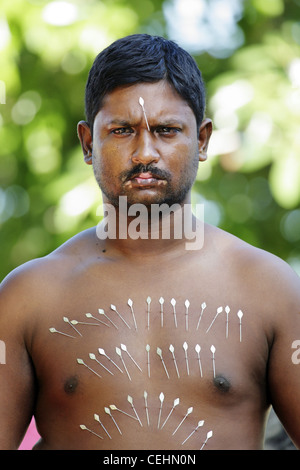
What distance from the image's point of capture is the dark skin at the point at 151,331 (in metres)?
2.15

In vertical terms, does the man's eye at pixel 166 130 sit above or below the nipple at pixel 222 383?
above

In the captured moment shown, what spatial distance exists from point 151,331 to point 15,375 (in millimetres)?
347

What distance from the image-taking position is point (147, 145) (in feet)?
7.09

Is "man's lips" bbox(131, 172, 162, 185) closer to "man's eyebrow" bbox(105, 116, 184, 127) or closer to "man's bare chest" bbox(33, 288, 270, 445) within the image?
"man's eyebrow" bbox(105, 116, 184, 127)

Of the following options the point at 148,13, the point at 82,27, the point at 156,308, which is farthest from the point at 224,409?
the point at 148,13

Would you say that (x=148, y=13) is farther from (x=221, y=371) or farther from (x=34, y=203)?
(x=221, y=371)

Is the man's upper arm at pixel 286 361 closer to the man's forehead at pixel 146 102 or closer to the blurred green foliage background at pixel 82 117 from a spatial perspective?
the man's forehead at pixel 146 102

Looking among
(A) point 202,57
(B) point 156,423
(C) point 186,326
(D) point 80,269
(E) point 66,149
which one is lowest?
(B) point 156,423

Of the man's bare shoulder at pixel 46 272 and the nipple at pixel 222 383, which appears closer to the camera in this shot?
the nipple at pixel 222 383

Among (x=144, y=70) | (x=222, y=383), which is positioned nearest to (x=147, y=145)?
(x=144, y=70)

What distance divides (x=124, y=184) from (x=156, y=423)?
55 cm

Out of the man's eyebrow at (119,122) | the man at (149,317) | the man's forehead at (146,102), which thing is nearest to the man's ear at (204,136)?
the man at (149,317)

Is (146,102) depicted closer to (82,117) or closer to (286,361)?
(286,361)

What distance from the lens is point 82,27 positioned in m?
3.56
